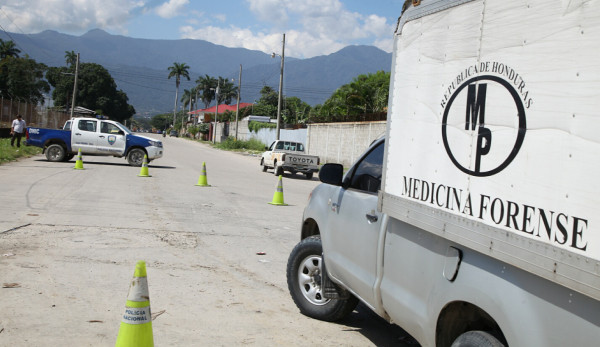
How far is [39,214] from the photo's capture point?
10336 millimetres

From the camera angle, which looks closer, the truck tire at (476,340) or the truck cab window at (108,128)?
the truck tire at (476,340)

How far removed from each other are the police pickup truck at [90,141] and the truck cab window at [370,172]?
1978 cm

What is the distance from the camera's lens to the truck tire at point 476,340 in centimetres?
295

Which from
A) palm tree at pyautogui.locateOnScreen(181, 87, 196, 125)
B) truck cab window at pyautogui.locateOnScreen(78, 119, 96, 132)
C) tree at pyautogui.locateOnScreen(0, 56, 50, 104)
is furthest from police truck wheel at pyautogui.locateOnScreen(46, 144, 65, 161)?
palm tree at pyautogui.locateOnScreen(181, 87, 196, 125)

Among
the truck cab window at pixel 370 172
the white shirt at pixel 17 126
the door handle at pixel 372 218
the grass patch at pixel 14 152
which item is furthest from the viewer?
the white shirt at pixel 17 126

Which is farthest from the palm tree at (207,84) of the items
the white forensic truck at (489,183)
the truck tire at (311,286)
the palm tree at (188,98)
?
the white forensic truck at (489,183)

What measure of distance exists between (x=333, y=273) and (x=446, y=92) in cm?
216

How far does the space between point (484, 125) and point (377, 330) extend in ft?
9.31

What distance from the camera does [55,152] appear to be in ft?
76.2

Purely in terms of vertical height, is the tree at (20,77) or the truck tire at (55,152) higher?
the tree at (20,77)

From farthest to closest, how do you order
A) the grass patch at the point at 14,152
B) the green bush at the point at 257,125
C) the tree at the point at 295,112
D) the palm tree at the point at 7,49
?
the palm tree at the point at 7,49 < the tree at the point at 295,112 < the green bush at the point at 257,125 < the grass patch at the point at 14,152

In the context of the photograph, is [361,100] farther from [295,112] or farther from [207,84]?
[207,84]

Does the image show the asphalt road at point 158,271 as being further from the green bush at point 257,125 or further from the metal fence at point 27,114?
the green bush at point 257,125

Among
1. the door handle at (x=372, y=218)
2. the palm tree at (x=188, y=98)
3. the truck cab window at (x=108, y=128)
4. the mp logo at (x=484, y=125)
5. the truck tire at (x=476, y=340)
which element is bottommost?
the truck tire at (x=476, y=340)
